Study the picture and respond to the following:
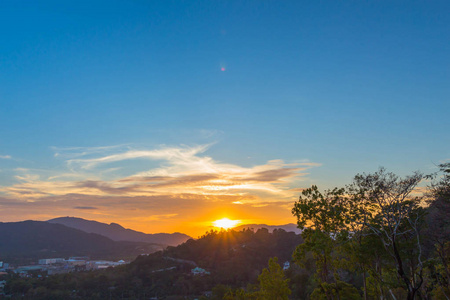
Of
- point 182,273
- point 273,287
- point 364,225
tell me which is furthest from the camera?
point 182,273

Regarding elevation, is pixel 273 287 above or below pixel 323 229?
below

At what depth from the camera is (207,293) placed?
8644 cm

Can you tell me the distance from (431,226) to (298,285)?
1294 inches

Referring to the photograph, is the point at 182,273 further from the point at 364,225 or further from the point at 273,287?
the point at 364,225

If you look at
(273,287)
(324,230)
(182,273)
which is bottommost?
(182,273)

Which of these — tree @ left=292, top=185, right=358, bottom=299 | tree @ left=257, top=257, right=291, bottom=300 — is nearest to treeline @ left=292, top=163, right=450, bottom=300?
tree @ left=292, top=185, right=358, bottom=299

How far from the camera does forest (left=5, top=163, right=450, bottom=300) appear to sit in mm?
17172

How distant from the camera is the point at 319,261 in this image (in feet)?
58.1

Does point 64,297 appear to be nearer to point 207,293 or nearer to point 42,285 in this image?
point 42,285

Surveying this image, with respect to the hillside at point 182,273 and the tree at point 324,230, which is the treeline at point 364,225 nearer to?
the tree at point 324,230

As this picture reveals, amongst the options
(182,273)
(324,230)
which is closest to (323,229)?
(324,230)

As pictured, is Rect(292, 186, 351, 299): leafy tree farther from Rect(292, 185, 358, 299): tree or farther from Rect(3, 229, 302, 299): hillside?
Rect(3, 229, 302, 299): hillside

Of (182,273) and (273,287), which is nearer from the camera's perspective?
(273,287)

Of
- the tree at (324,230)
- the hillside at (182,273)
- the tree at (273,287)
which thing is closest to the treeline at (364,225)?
the tree at (324,230)
